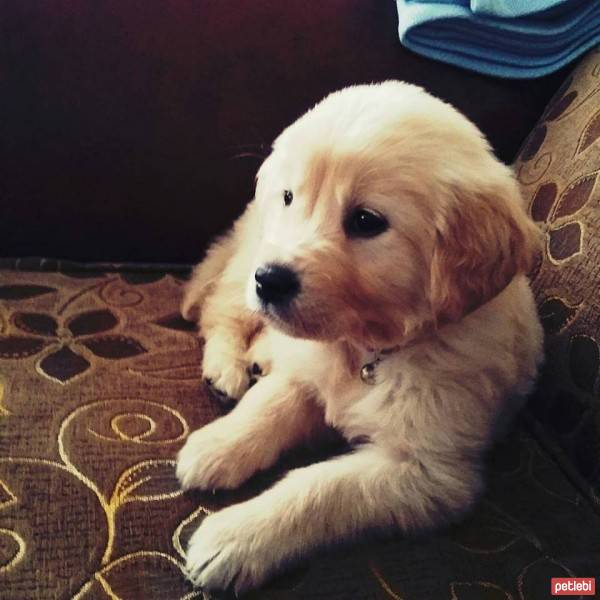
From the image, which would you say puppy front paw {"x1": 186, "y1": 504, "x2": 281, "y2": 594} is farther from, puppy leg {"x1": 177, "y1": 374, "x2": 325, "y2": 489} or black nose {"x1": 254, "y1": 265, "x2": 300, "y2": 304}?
black nose {"x1": 254, "y1": 265, "x2": 300, "y2": 304}

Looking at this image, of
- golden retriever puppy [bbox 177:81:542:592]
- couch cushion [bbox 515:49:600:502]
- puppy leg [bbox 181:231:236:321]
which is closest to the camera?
golden retriever puppy [bbox 177:81:542:592]

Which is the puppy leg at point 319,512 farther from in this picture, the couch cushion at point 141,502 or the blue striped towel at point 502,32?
the blue striped towel at point 502,32

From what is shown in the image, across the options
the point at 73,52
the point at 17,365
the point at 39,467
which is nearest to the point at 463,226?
the point at 39,467

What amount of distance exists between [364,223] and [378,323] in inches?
7.5

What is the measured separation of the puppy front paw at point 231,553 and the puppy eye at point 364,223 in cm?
54

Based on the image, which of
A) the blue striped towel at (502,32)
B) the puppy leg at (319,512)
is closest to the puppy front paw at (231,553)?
the puppy leg at (319,512)

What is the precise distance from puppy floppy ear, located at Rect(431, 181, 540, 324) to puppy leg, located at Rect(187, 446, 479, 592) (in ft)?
1.05

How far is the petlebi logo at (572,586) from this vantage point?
1.13m

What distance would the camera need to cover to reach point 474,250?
1187 mm

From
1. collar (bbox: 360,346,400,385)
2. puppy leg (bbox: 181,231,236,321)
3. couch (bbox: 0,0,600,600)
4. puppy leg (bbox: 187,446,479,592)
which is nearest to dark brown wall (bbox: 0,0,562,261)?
couch (bbox: 0,0,600,600)

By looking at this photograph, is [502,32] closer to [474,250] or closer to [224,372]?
[474,250]

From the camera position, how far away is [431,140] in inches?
47.9

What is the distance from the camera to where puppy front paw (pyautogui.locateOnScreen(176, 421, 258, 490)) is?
1.20m

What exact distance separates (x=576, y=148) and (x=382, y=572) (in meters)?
1.22
